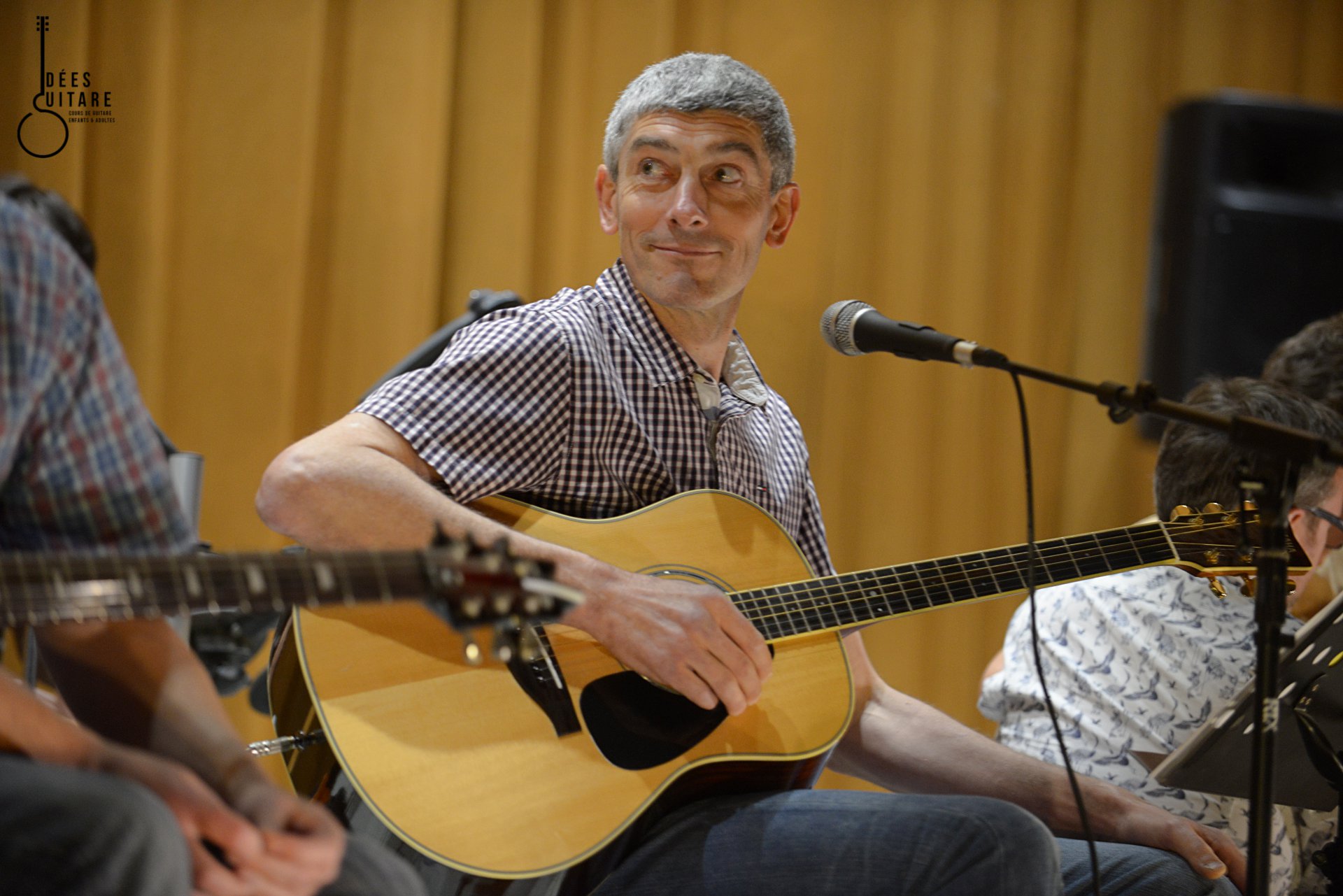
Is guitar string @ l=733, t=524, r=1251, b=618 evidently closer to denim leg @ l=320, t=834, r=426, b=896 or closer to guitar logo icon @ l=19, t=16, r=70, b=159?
denim leg @ l=320, t=834, r=426, b=896

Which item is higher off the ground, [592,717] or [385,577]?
[385,577]

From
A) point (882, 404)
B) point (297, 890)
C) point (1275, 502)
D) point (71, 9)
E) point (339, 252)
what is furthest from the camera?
point (882, 404)

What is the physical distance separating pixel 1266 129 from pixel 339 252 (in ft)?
7.58

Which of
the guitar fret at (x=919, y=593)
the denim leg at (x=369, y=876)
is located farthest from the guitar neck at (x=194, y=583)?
the guitar fret at (x=919, y=593)

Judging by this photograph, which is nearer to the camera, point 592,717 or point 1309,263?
point 592,717

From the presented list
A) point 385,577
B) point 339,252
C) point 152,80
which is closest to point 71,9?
point 152,80

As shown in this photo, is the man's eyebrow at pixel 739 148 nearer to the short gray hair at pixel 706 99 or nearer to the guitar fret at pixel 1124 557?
the short gray hair at pixel 706 99

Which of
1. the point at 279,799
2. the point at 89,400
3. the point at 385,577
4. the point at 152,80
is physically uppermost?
the point at 152,80

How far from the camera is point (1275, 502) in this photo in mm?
1301

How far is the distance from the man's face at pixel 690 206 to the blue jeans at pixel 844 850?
2.62 feet

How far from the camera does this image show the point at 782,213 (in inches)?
83.8

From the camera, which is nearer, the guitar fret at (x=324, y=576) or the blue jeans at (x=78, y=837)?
the blue jeans at (x=78, y=837)

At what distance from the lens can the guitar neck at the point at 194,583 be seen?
0.87 meters

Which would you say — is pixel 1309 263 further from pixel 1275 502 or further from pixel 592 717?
pixel 592 717
